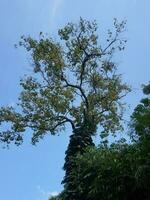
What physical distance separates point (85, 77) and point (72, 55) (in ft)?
4.70

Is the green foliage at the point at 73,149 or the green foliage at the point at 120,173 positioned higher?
the green foliage at the point at 73,149

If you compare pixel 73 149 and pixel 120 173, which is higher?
pixel 73 149

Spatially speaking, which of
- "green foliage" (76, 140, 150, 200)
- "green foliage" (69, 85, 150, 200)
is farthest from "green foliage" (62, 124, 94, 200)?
"green foliage" (76, 140, 150, 200)

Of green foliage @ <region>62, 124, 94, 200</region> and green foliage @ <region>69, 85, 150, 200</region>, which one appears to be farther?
green foliage @ <region>62, 124, 94, 200</region>

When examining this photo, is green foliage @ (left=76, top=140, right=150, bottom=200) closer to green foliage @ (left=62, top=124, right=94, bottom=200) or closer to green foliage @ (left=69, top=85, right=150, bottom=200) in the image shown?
green foliage @ (left=69, top=85, right=150, bottom=200)

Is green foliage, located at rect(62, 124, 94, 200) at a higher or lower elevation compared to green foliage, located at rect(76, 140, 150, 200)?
higher

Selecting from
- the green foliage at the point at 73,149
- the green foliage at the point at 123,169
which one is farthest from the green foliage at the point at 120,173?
the green foliage at the point at 73,149

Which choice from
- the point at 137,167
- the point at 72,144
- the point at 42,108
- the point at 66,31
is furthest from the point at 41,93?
the point at 137,167

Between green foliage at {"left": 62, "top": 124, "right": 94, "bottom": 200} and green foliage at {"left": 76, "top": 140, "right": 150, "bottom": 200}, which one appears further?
green foliage at {"left": 62, "top": 124, "right": 94, "bottom": 200}

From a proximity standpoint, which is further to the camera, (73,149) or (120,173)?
(73,149)

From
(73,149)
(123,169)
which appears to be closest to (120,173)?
(123,169)

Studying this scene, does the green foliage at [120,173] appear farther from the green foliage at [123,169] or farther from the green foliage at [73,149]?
the green foliage at [73,149]

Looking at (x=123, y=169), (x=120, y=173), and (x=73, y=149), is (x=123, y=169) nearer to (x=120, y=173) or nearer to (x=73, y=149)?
(x=120, y=173)

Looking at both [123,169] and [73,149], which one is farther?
[73,149]
